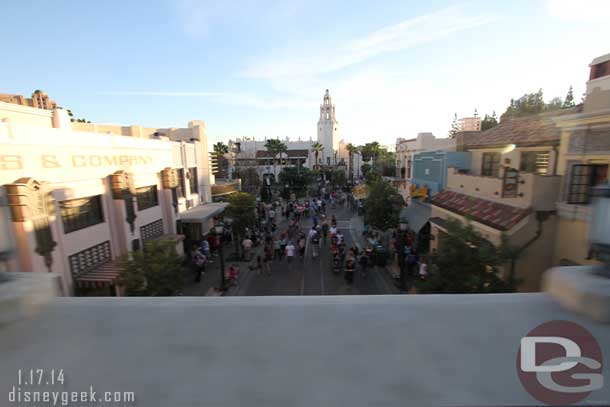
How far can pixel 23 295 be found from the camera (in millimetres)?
1792

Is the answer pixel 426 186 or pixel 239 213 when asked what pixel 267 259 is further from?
pixel 426 186

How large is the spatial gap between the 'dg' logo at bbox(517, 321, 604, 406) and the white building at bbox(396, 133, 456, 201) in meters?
18.0

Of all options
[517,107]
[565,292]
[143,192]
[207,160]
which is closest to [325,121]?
[517,107]

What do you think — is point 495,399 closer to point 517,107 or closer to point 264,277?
point 264,277

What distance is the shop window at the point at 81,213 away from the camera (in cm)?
849

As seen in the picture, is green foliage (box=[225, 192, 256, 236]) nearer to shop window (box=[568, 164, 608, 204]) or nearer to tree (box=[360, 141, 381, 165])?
shop window (box=[568, 164, 608, 204])

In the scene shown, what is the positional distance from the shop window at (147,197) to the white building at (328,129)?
67.3m

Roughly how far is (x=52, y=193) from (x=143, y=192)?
460cm

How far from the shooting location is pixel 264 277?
1255 centimetres

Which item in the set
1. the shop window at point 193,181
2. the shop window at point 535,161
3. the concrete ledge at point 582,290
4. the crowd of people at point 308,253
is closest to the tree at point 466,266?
the crowd of people at point 308,253

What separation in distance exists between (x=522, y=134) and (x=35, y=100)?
2701 centimetres

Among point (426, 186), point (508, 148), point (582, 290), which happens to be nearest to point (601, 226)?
point (582, 290)

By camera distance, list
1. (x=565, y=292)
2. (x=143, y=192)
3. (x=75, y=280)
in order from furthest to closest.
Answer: (x=143, y=192), (x=75, y=280), (x=565, y=292)

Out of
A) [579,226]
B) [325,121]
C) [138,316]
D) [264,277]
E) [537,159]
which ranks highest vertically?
[325,121]
